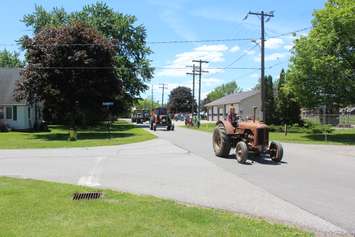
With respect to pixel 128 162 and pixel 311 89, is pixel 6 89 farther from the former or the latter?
pixel 128 162

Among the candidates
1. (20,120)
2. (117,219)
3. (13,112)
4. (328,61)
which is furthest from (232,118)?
(13,112)

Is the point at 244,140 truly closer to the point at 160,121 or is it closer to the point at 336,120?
the point at 160,121

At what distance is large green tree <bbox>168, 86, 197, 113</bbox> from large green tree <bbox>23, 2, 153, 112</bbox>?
75.0m

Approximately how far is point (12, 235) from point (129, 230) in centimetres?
162

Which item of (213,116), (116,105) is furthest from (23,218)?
(213,116)

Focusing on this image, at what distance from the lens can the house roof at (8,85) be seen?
152 feet

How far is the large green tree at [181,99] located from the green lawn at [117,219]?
131 meters

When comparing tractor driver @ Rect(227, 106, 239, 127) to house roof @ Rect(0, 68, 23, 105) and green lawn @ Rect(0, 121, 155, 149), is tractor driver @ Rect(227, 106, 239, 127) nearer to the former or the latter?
green lawn @ Rect(0, 121, 155, 149)

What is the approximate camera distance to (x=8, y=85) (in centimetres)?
4909

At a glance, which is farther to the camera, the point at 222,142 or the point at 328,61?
the point at 328,61

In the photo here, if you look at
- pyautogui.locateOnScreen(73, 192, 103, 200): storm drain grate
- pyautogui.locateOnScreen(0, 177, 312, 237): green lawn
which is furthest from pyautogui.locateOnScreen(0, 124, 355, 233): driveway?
pyautogui.locateOnScreen(73, 192, 103, 200): storm drain grate

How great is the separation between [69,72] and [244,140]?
2250 centimetres

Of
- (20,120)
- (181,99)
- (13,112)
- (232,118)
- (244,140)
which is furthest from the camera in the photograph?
(181,99)

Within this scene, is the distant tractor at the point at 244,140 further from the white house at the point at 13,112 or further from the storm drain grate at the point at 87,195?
the white house at the point at 13,112
